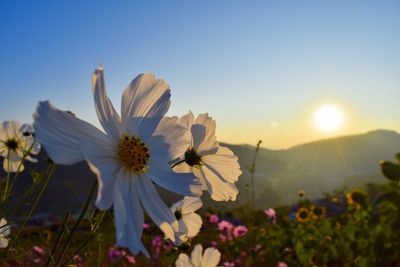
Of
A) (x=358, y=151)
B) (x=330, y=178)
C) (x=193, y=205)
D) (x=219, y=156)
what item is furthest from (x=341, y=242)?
(x=358, y=151)

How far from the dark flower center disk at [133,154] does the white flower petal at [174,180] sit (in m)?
0.02

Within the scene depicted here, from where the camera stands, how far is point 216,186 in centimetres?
92

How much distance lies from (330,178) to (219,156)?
67463mm

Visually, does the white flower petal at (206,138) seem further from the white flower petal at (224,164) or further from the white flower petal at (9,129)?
the white flower petal at (9,129)

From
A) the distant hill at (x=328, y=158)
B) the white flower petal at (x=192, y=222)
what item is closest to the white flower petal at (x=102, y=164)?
the white flower petal at (x=192, y=222)

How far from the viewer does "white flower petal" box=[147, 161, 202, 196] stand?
683mm

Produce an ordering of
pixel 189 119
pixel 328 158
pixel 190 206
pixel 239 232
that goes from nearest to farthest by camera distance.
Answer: pixel 189 119 < pixel 190 206 < pixel 239 232 < pixel 328 158

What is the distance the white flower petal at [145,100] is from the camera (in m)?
0.74

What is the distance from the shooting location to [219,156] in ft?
3.21

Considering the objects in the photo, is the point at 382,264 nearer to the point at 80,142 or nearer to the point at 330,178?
the point at 80,142

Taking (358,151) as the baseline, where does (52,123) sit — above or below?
below

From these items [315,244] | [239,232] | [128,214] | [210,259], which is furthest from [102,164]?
[239,232]

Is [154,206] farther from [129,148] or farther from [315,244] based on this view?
[315,244]

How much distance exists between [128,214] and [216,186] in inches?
12.5
